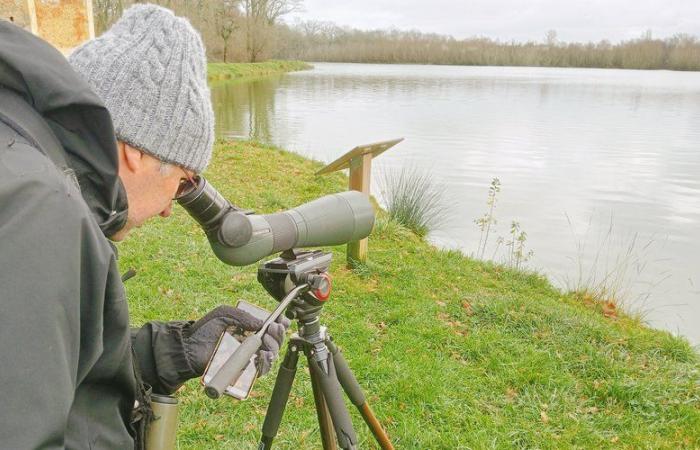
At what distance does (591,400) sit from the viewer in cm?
317

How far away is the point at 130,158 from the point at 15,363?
526mm

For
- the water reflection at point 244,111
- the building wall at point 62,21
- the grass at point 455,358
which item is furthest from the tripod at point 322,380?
the water reflection at point 244,111

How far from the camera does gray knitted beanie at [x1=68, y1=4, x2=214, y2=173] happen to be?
1064 millimetres

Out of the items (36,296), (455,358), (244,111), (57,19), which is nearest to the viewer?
(36,296)

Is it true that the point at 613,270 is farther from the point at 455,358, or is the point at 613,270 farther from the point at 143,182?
the point at 143,182

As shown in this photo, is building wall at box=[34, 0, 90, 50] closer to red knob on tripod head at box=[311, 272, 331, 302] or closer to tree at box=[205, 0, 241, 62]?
red knob on tripod head at box=[311, 272, 331, 302]

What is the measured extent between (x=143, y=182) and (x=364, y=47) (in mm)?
80378

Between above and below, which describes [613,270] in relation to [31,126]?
below

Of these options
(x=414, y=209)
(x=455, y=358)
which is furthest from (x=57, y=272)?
(x=414, y=209)

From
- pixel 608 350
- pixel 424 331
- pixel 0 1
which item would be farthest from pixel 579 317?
pixel 0 1

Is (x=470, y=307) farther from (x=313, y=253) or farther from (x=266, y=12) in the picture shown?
(x=266, y=12)

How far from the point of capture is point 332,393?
1.66m

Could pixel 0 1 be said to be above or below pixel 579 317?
above

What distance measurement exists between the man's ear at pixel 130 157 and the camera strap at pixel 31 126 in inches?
10.0
